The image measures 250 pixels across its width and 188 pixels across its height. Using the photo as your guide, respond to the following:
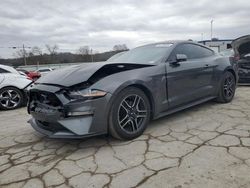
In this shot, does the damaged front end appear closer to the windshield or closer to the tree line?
the windshield

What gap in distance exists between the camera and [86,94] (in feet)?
10.2

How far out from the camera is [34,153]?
10.9 ft

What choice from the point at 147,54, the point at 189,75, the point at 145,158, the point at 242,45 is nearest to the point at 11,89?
the point at 147,54

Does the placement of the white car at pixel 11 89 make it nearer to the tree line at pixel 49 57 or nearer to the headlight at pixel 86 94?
the headlight at pixel 86 94

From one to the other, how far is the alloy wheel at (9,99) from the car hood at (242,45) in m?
6.60

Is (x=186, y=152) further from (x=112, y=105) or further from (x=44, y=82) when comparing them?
(x=44, y=82)

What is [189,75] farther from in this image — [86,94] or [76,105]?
[76,105]

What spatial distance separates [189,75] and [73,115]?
224cm

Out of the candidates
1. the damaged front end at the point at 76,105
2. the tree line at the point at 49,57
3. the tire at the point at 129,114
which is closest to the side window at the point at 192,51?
the tire at the point at 129,114

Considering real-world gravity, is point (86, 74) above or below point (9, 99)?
above

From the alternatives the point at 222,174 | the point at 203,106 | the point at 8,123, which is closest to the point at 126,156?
the point at 222,174

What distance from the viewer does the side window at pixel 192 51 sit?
4399mm

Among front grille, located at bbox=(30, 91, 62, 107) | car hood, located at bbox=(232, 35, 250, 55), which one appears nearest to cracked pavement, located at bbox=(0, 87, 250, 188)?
front grille, located at bbox=(30, 91, 62, 107)

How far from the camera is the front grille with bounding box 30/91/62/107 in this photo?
3.23m
